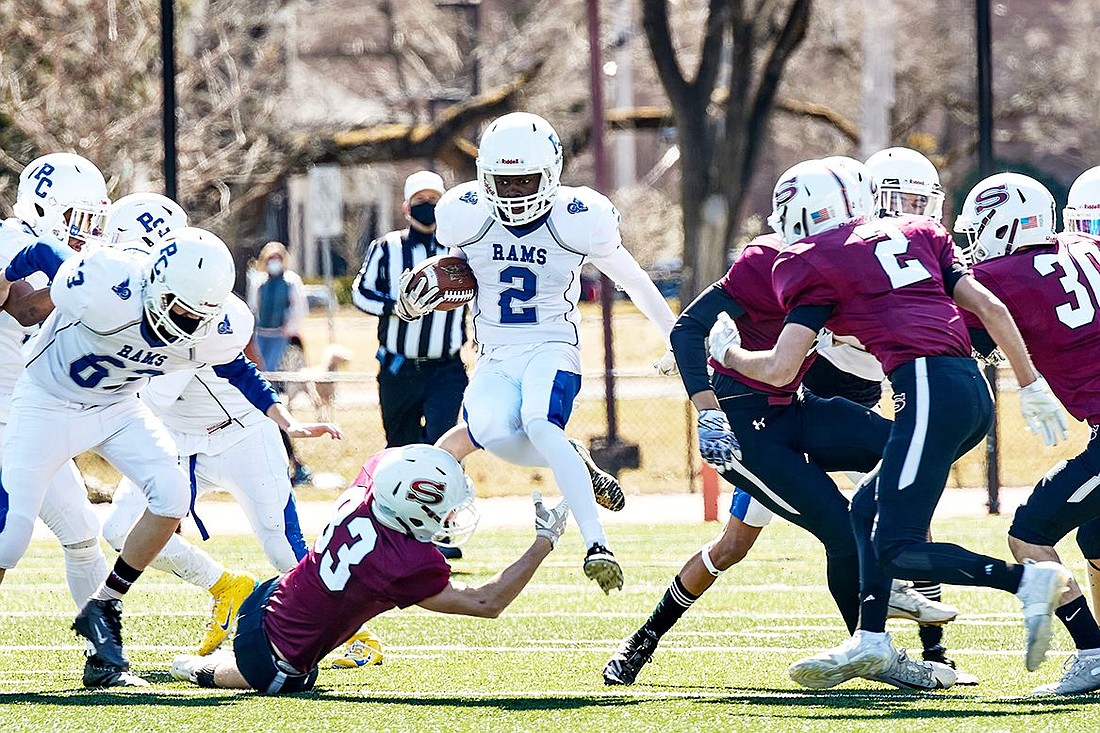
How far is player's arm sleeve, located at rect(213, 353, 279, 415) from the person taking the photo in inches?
247

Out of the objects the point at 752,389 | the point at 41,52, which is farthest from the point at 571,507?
the point at 41,52

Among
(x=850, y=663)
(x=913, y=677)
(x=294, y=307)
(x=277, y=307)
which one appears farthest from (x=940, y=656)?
(x=277, y=307)

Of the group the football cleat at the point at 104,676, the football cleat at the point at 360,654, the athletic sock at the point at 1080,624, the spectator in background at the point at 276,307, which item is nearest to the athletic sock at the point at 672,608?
the football cleat at the point at 360,654

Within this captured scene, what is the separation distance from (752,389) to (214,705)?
6.62 feet

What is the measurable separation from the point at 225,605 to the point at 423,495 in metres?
1.47

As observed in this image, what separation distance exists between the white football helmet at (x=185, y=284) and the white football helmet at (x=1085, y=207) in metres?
3.27

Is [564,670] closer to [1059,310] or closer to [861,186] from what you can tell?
[861,186]

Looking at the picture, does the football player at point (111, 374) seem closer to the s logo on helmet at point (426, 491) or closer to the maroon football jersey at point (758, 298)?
the s logo on helmet at point (426, 491)

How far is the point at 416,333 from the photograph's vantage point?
30.0ft

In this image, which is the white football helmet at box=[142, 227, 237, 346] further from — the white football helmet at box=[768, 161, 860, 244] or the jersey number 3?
the jersey number 3

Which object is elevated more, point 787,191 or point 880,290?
point 787,191

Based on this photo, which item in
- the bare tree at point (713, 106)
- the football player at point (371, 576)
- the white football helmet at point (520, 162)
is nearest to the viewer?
the football player at point (371, 576)

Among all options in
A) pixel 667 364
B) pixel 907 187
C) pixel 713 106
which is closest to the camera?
pixel 667 364

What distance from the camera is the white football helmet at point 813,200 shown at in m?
5.45
